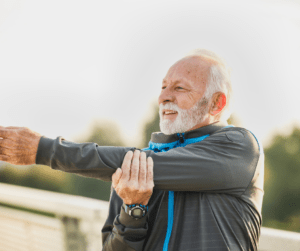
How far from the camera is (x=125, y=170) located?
1535 millimetres

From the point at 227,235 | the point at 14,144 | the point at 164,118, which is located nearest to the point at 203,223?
the point at 227,235

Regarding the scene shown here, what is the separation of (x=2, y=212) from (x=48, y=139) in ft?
9.51

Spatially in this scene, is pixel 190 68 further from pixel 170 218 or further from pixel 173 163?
pixel 170 218

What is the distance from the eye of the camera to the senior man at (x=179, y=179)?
1.54 metres

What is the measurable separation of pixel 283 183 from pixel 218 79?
3494 cm

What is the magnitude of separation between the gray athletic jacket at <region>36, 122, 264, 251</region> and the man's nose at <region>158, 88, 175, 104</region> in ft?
1.01

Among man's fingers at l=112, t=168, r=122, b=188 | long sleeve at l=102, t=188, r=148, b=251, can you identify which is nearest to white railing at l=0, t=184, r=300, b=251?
long sleeve at l=102, t=188, r=148, b=251

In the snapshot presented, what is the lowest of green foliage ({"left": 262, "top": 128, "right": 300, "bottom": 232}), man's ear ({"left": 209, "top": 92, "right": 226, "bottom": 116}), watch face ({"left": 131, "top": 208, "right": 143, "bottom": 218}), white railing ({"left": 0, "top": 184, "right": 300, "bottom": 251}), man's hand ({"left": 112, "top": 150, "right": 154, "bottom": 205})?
green foliage ({"left": 262, "top": 128, "right": 300, "bottom": 232})

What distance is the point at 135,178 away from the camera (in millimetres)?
1521

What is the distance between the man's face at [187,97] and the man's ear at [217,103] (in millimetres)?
56

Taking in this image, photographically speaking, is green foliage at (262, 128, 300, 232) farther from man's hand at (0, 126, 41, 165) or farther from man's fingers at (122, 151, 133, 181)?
man's hand at (0, 126, 41, 165)

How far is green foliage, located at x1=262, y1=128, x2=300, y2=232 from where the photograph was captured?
32625 millimetres

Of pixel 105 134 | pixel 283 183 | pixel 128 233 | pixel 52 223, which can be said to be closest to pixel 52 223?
pixel 52 223

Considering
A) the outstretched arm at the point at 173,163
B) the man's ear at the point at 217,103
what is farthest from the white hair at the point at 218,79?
the outstretched arm at the point at 173,163
